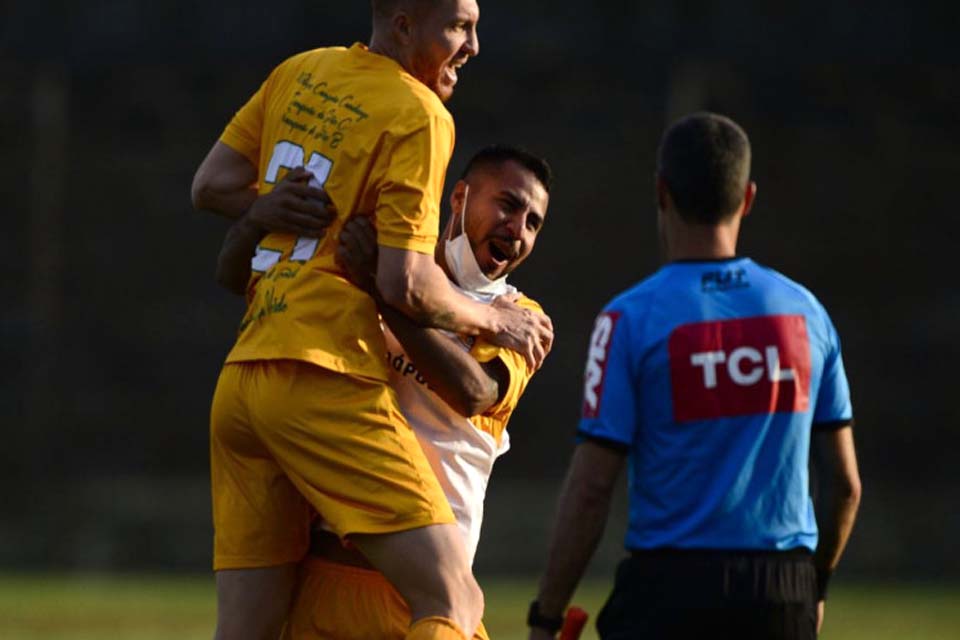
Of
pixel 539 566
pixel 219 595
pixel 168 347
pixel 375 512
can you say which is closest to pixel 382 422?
pixel 375 512

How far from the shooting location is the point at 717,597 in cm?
430

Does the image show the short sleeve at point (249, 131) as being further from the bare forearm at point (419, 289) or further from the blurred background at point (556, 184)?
the blurred background at point (556, 184)

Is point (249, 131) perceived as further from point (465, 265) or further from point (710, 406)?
point (710, 406)

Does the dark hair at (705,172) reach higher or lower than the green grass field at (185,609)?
higher

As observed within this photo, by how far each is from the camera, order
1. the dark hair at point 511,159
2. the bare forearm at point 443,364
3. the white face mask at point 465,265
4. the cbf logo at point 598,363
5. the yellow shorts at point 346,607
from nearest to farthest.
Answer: the cbf logo at point 598,363 → the bare forearm at point 443,364 → the yellow shorts at point 346,607 → the white face mask at point 465,265 → the dark hair at point 511,159

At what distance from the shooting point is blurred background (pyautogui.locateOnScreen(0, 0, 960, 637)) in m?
17.5

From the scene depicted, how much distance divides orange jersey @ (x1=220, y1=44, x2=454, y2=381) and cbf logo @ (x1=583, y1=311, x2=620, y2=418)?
519 mm

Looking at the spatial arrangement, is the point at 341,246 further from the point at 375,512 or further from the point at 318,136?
the point at 375,512

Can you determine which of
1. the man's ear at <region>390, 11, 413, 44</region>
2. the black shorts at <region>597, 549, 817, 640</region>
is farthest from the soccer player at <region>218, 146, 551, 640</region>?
the black shorts at <region>597, 549, 817, 640</region>

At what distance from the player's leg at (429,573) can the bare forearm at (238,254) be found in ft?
2.90

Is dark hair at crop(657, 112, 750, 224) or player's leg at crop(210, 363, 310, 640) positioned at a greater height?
dark hair at crop(657, 112, 750, 224)

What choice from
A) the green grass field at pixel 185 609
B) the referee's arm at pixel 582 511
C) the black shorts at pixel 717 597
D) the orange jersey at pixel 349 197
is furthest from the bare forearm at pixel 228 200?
the green grass field at pixel 185 609

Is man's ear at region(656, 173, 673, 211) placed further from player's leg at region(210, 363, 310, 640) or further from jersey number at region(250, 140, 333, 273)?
player's leg at region(210, 363, 310, 640)

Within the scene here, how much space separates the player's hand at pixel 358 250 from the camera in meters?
4.67
